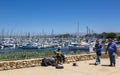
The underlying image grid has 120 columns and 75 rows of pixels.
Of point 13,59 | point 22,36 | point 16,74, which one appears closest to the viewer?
point 16,74

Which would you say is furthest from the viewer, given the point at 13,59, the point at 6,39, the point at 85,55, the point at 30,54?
the point at 6,39

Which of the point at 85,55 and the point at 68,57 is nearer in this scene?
the point at 68,57

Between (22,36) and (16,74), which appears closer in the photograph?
(16,74)

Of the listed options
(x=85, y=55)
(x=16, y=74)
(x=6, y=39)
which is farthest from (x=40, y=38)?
(x=16, y=74)

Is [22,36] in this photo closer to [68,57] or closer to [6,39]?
[6,39]

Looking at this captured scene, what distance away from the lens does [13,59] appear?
1520 cm

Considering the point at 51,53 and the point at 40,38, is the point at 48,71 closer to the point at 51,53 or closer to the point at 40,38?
the point at 51,53

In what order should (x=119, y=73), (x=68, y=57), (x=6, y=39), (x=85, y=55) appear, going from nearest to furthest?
1. (x=119, y=73)
2. (x=68, y=57)
3. (x=85, y=55)
4. (x=6, y=39)

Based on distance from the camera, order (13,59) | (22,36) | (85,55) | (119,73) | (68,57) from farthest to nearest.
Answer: (22,36) → (85,55) → (68,57) → (13,59) → (119,73)

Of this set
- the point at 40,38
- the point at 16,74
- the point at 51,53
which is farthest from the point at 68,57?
the point at 40,38

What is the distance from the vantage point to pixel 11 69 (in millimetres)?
14148

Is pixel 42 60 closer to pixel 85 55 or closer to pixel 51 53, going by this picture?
pixel 51 53

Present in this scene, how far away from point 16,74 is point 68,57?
5.75 metres

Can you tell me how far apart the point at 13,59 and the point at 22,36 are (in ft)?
309
